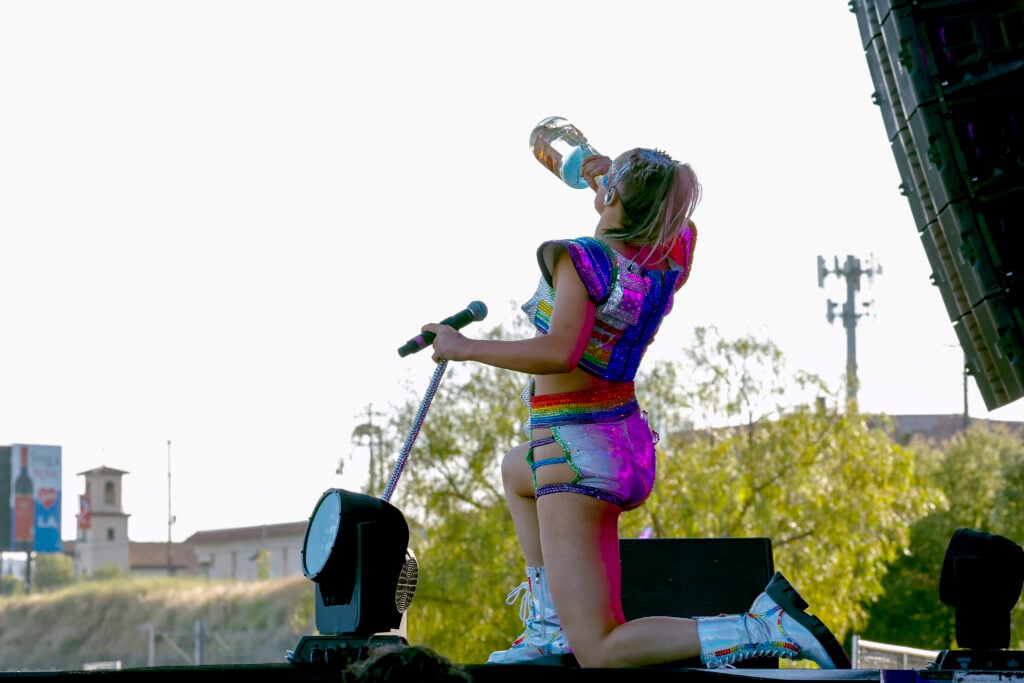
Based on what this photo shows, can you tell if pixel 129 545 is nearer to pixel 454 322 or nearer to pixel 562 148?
pixel 562 148

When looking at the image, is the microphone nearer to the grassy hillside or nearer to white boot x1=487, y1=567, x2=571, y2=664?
white boot x1=487, y1=567, x2=571, y2=664

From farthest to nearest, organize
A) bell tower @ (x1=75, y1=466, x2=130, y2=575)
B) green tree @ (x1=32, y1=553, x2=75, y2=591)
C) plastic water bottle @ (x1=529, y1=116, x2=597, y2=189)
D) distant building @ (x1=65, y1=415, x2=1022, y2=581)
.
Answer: bell tower @ (x1=75, y1=466, x2=130, y2=575)
distant building @ (x1=65, y1=415, x2=1022, y2=581)
green tree @ (x1=32, y1=553, x2=75, y2=591)
plastic water bottle @ (x1=529, y1=116, x2=597, y2=189)

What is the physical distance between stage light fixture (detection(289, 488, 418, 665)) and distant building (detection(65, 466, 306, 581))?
298ft

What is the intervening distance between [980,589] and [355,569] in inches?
54.1

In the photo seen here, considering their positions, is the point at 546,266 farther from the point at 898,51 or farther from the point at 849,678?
the point at 898,51

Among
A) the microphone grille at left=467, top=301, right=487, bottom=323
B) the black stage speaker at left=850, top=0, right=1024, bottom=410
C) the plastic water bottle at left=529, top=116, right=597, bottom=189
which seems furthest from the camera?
the black stage speaker at left=850, top=0, right=1024, bottom=410

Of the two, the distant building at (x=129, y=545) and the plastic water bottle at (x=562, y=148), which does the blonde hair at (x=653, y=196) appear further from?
the distant building at (x=129, y=545)


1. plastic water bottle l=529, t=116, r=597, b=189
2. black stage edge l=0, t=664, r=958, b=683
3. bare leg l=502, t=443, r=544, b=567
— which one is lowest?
black stage edge l=0, t=664, r=958, b=683

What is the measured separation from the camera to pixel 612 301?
3.56 meters

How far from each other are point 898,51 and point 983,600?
2582mm

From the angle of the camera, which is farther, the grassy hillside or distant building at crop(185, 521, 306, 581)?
distant building at crop(185, 521, 306, 581)

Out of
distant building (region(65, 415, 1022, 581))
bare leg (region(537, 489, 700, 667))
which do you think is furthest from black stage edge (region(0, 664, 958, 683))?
distant building (region(65, 415, 1022, 581))

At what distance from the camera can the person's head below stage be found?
211cm

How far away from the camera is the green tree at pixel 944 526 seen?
105 feet
